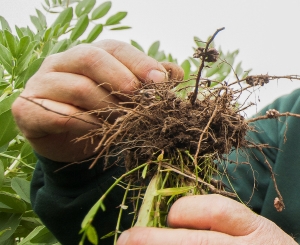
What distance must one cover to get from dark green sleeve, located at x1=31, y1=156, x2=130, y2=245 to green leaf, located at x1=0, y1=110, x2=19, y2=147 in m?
0.09

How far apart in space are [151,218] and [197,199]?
9 centimetres

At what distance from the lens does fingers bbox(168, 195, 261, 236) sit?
559mm

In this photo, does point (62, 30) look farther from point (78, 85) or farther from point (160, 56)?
point (78, 85)

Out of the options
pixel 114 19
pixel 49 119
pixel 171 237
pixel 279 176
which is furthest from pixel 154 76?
pixel 279 176

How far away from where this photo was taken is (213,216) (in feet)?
1.83

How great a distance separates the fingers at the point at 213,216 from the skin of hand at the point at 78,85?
0.71 ft

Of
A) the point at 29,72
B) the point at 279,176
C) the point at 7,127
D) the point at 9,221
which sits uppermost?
the point at 29,72

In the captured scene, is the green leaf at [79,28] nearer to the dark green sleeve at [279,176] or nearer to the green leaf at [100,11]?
the green leaf at [100,11]

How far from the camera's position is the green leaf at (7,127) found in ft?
2.83

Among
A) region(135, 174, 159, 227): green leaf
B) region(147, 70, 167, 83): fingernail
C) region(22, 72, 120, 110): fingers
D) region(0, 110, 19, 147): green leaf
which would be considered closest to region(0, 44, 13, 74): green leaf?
region(0, 110, 19, 147): green leaf

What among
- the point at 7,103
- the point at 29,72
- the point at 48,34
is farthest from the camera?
the point at 48,34

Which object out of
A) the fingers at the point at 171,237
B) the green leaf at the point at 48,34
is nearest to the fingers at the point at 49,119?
the fingers at the point at 171,237

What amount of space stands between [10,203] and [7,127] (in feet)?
0.63

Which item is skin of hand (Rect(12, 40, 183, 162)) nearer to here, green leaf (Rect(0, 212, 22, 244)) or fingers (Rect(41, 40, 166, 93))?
fingers (Rect(41, 40, 166, 93))
